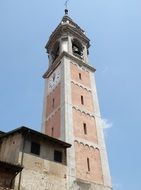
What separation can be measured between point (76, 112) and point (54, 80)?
628 cm

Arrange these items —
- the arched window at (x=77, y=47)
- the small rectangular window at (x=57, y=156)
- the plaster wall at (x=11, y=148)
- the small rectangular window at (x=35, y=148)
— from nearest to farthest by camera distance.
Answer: the plaster wall at (x=11, y=148) → the small rectangular window at (x=35, y=148) → the small rectangular window at (x=57, y=156) → the arched window at (x=77, y=47)

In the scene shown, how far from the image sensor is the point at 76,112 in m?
23.2

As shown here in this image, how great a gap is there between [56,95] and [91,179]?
31.4ft

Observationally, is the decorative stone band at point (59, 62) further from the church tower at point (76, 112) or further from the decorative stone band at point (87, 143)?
the decorative stone band at point (87, 143)

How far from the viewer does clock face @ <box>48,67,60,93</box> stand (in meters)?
27.3

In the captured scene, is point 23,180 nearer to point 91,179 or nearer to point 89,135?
point 91,179

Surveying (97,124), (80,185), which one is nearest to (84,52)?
(97,124)

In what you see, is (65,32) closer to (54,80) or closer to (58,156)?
(54,80)

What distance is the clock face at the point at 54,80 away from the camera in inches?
1075

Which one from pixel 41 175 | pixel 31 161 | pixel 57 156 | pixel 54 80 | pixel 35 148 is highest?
pixel 54 80

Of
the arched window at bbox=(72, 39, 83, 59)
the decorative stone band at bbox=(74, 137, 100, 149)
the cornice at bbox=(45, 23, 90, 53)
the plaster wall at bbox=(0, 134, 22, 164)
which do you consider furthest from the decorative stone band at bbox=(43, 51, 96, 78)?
the plaster wall at bbox=(0, 134, 22, 164)

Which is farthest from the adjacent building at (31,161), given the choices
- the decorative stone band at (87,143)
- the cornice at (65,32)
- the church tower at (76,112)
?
the cornice at (65,32)

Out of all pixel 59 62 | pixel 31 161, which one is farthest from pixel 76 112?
pixel 31 161

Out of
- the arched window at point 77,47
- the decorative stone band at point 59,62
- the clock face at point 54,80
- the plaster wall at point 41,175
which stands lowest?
the plaster wall at point 41,175
